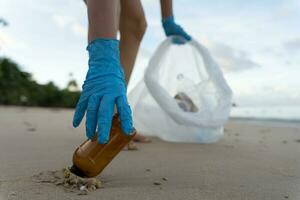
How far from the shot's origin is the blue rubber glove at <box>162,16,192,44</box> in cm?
248

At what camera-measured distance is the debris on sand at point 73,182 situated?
1191 millimetres

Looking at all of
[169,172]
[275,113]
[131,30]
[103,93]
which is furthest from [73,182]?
[275,113]

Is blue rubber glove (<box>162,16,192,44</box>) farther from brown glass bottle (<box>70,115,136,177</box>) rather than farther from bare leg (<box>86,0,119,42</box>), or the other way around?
brown glass bottle (<box>70,115,136,177</box>)

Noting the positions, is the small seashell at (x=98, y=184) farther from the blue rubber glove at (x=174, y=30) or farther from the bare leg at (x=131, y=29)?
the blue rubber glove at (x=174, y=30)

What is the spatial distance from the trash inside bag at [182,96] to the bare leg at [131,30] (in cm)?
33

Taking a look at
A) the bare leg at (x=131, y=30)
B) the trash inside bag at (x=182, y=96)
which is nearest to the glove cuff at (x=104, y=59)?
the bare leg at (x=131, y=30)

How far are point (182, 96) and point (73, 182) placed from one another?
57.2 inches

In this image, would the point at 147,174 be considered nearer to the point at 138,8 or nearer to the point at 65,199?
the point at 65,199

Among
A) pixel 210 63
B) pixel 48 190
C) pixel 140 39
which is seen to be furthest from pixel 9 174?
pixel 210 63

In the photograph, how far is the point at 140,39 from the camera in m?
2.17

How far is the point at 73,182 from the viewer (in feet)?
4.00

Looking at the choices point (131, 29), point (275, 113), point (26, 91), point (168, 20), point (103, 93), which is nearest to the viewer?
point (103, 93)

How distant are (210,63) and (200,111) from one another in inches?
12.1

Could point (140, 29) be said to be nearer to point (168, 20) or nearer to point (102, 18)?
point (168, 20)
